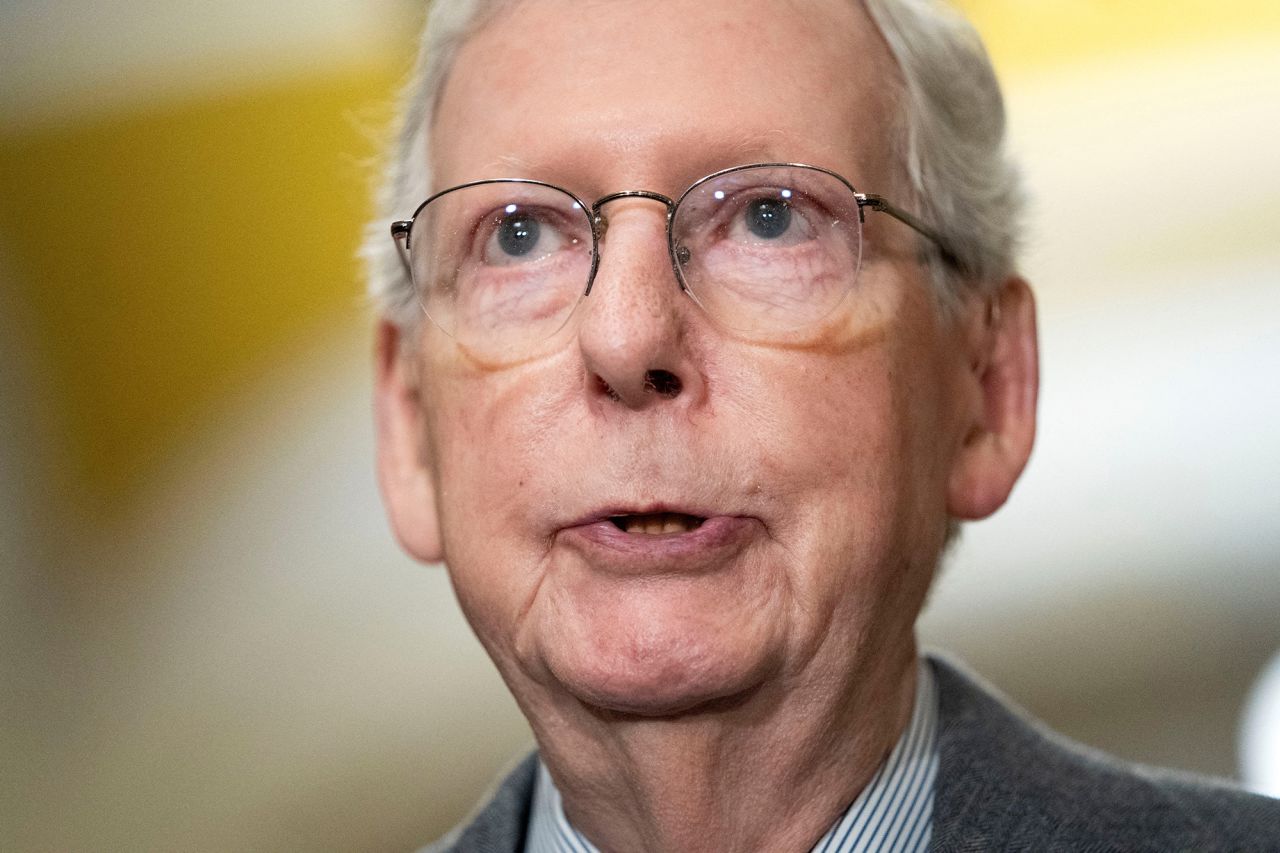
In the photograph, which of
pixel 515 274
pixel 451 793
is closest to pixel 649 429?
pixel 515 274

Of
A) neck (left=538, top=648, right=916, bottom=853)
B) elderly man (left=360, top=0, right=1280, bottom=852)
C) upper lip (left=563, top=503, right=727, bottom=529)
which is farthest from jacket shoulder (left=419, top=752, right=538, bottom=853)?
upper lip (left=563, top=503, right=727, bottom=529)

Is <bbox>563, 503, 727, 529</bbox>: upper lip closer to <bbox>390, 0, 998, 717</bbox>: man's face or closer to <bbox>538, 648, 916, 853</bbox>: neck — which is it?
<bbox>390, 0, 998, 717</bbox>: man's face

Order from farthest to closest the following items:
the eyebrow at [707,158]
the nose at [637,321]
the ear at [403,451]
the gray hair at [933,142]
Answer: the ear at [403,451] → the gray hair at [933,142] → the eyebrow at [707,158] → the nose at [637,321]

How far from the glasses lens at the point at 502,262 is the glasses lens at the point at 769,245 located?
0.42ft

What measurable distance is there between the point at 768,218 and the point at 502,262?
0.31 m

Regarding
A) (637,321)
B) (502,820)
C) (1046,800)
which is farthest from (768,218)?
(502,820)

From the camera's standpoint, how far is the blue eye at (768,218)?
1570 millimetres

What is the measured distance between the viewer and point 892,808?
65.4 inches

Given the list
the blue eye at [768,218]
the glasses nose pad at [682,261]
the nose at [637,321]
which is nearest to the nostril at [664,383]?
the nose at [637,321]

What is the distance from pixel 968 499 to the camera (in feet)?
5.86

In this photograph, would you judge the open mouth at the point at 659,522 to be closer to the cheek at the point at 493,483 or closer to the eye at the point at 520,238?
the cheek at the point at 493,483

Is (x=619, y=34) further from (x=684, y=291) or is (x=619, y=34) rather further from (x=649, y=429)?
(x=649, y=429)

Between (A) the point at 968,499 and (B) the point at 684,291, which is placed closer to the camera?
(B) the point at 684,291

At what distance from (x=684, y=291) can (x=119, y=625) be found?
204cm
